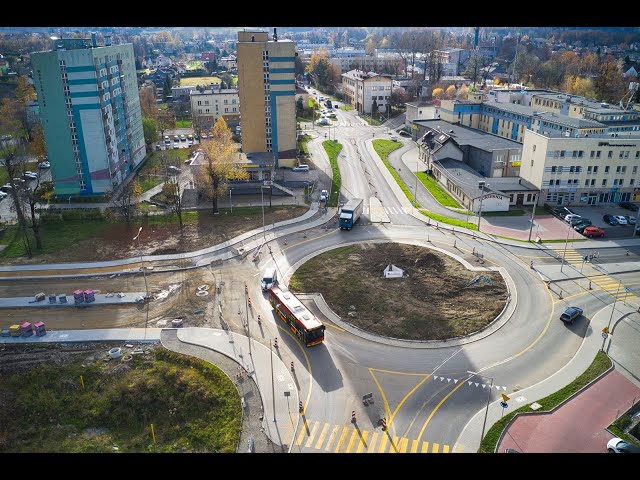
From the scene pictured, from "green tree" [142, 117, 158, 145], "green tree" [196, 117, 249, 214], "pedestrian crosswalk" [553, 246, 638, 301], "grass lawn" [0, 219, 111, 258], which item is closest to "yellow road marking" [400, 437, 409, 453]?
"pedestrian crosswalk" [553, 246, 638, 301]

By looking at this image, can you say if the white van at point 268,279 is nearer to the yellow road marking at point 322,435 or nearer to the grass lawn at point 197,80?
the yellow road marking at point 322,435

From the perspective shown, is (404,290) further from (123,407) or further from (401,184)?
(401,184)

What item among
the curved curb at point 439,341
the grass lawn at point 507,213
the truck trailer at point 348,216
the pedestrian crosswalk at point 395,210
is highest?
the truck trailer at point 348,216

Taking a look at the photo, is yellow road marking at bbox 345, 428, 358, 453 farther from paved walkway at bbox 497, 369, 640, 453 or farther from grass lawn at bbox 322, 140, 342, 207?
grass lawn at bbox 322, 140, 342, 207

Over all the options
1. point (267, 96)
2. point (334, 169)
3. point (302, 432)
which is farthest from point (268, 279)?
point (267, 96)

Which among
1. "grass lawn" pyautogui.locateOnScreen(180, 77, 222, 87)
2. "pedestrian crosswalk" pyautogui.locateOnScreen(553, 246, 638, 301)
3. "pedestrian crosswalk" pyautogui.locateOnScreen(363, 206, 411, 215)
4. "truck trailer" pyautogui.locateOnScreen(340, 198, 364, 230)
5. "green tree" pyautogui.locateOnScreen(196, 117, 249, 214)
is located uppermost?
"grass lawn" pyautogui.locateOnScreen(180, 77, 222, 87)

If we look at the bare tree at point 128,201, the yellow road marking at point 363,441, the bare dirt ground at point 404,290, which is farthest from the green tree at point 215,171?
the yellow road marking at point 363,441

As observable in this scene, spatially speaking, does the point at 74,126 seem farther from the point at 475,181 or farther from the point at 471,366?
the point at 471,366
